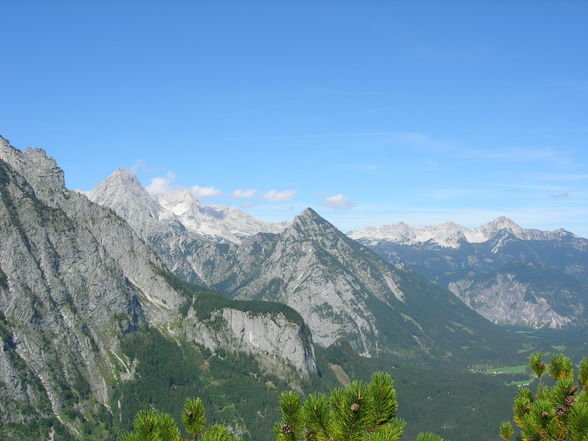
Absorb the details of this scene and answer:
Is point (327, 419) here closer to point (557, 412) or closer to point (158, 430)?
point (158, 430)

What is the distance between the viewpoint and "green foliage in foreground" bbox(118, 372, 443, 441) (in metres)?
25.0

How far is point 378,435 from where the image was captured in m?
23.5

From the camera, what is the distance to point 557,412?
30266 mm

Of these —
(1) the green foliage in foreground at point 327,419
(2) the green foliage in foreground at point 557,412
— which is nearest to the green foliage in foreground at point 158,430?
(1) the green foliage in foreground at point 327,419

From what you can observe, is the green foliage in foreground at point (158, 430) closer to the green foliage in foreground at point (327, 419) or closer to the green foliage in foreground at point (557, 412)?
the green foliage in foreground at point (327, 419)

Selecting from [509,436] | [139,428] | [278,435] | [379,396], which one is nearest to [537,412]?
[509,436]

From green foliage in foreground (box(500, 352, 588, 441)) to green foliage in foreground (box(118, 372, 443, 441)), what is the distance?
27.0 ft

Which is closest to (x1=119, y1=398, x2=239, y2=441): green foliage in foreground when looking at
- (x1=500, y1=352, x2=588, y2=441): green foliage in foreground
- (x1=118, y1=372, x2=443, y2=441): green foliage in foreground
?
(x1=118, y1=372, x2=443, y2=441): green foliage in foreground

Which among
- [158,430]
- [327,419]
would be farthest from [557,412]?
[158,430]

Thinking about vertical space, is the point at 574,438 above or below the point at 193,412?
below

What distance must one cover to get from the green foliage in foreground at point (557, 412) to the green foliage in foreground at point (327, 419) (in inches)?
324

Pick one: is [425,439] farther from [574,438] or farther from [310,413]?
[574,438]

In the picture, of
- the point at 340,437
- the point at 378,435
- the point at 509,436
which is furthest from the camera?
the point at 509,436

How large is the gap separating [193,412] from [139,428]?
313 centimetres
